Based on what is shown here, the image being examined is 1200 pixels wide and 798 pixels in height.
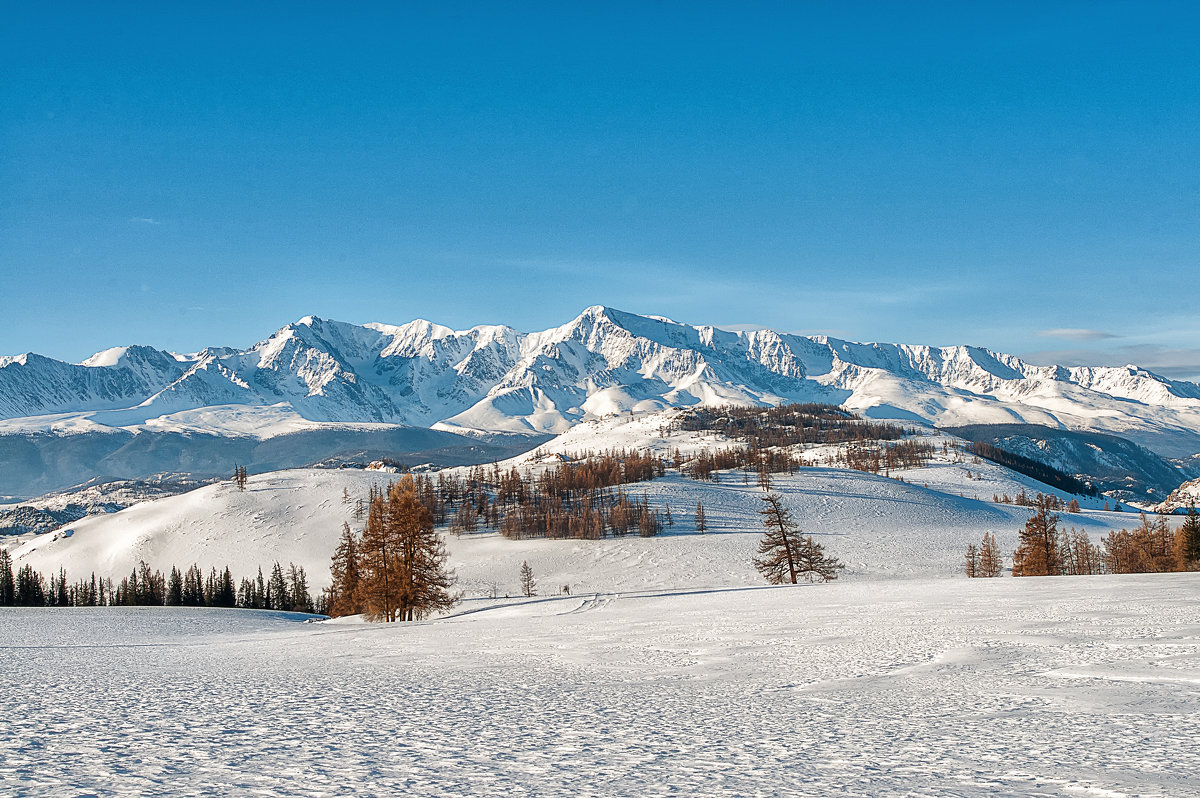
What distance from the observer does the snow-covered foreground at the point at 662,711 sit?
26.1 feet

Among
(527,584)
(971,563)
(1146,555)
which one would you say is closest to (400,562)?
(527,584)

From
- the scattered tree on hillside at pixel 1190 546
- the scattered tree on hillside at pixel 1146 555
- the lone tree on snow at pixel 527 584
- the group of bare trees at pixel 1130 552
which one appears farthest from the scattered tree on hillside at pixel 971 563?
the lone tree on snow at pixel 527 584

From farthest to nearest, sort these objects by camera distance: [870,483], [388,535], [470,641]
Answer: [870,483] → [388,535] → [470,641]

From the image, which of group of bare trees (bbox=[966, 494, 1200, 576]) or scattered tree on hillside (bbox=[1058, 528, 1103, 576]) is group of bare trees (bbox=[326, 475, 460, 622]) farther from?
scattered tree on hillside (bbox=[1058, 528, 1103, 576])

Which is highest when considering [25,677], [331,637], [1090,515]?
[25,677]

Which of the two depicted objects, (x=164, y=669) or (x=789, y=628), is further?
(x=789, y=628)

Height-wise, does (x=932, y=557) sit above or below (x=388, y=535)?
below

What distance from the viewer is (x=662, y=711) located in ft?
39.2

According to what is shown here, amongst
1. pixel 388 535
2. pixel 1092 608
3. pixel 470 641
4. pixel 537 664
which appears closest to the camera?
pixel 537 664

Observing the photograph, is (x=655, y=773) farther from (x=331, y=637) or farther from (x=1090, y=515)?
(x=1090, y=515)

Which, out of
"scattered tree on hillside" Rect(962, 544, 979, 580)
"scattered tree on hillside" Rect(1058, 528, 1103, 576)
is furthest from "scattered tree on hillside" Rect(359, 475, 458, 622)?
"scattered tree on hillside" Rect(1058, 528, 1103, 576)

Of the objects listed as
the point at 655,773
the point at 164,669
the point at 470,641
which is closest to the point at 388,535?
the point at 470,641

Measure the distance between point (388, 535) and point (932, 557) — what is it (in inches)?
3644

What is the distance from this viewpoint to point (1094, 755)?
341 inches
